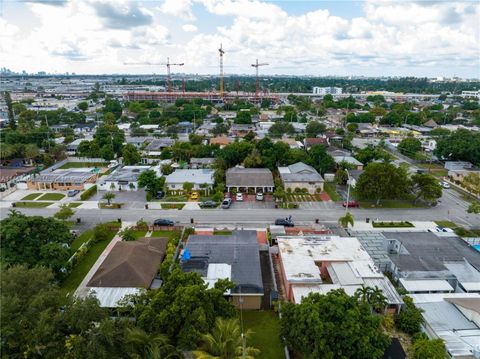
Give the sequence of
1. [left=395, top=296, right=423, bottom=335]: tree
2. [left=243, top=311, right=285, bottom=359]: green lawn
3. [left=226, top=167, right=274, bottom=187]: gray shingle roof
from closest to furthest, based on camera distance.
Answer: [left=243, top=311, right=285, bottom=359]: green lawn → [left=395, top=296, right=423, bottom=335]: tree → [left=226, top=167, right=274, bottom=187]: gray shingle roof

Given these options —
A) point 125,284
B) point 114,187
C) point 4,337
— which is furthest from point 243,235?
point 114,187

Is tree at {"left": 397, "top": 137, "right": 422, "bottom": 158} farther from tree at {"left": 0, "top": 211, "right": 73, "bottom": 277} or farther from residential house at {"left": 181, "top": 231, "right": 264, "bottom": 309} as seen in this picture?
tree at {"left": 0, "top": 211, "right": 73, "bottom": 277}

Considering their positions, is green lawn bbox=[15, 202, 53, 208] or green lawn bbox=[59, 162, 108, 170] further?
green lawn bbox=[59, 162, 108, 170]

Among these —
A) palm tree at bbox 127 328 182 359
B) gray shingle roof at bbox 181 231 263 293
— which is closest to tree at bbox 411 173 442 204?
gray shingle roof at bbox 181 231 263 293

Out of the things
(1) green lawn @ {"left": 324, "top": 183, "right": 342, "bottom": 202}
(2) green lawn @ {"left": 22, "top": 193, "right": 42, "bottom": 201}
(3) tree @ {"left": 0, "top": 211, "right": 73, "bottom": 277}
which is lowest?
(1) green lawn @ {"left": 324, "top": 183, "right": 342, "bottom": 202}

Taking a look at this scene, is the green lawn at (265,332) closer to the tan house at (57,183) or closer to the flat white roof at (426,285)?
the flat white roof at (426,285)

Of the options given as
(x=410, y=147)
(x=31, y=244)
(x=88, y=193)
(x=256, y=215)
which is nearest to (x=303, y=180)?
(x=256, y=215)

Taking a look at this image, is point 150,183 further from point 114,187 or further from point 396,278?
point 396,278

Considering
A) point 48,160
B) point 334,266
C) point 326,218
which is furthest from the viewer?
point 48,160
